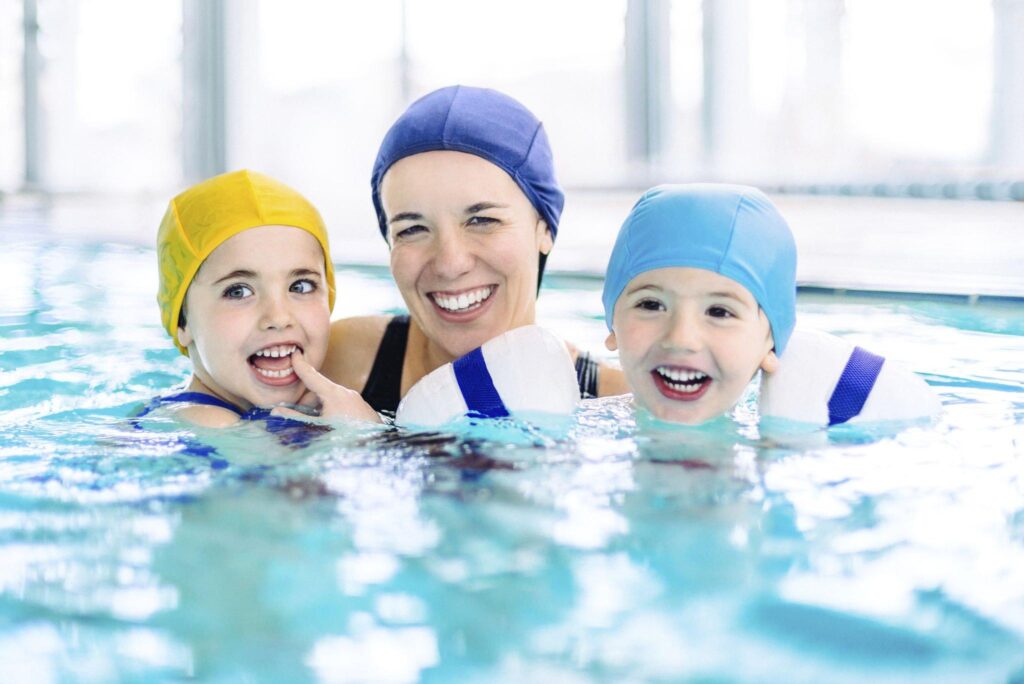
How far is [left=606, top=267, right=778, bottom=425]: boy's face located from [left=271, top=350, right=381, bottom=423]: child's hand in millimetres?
677

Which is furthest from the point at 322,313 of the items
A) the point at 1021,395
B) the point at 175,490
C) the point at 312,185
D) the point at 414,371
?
the point at 312,185

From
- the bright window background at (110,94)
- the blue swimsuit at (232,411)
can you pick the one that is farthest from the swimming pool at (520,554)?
the bright window background at (110,94)

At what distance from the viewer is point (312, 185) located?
52.1ft

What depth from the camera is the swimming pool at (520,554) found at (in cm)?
168

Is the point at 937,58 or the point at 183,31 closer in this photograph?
the point at 937,58

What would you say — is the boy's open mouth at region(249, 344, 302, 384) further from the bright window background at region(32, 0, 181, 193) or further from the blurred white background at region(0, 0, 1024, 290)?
the bright window background at region(32, 0, 181, 193)

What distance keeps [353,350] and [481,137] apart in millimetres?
757

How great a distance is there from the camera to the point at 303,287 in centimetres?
309

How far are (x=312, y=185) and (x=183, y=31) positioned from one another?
2.58 metres

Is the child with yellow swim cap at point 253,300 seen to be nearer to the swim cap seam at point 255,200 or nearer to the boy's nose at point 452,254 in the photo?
the swim cap seam at point 255,200

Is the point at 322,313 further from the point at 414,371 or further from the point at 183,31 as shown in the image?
the point at 183,31

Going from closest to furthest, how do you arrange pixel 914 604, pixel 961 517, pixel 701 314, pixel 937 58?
pixel 914 604
pixel 961 517
pixel 701 314
pixel 937 58

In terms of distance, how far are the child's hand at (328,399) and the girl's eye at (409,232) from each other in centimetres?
40

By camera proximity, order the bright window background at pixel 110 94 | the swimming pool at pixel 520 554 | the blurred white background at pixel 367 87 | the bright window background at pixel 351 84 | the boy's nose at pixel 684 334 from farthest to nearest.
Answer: the bright window background at pixel 110 94, the bright window background at pixel 351 84, the blurred white background at pixel 367 87, the boy's nose at pixel 684 334, the swimming pool at pixel 520 554
